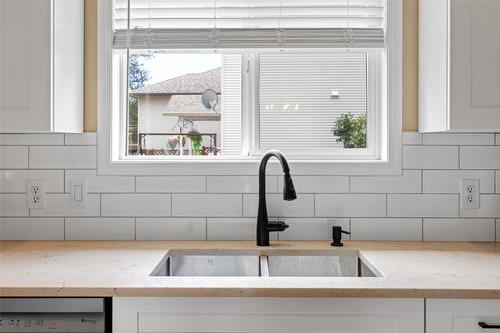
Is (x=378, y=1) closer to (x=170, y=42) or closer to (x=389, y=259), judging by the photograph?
(x=170, y=42)

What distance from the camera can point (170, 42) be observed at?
2090 millimetres

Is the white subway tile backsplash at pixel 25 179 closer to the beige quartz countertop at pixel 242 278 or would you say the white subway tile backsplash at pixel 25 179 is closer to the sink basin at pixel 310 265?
the beige quartz countertop at pixel 242 278

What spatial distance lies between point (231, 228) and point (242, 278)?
24.7 inches

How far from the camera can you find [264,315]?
1.37m

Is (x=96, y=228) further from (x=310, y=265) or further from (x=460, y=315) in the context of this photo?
(x=460, y=315)

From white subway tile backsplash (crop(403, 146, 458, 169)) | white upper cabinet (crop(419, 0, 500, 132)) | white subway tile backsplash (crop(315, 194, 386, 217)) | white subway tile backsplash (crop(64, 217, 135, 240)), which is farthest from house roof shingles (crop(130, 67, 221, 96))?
white upper cabinet (crop(419, 0, 500, 132))

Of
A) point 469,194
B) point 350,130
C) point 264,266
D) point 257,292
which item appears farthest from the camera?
point 350,130

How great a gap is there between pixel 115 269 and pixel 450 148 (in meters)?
1.47

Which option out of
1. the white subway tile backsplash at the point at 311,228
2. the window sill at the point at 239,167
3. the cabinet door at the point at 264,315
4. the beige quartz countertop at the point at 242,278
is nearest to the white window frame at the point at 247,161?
the window sill at the point at 239,167

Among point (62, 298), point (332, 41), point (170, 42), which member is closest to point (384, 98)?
point (332, 41)

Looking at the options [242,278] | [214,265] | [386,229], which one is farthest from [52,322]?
[386,229]

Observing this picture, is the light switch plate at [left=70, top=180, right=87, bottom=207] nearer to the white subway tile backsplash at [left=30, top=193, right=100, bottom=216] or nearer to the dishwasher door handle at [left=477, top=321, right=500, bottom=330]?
the white subway tile backsplash at [left=30, top=193, right=100, bottom=216]

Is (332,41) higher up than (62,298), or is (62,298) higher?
(332,41)

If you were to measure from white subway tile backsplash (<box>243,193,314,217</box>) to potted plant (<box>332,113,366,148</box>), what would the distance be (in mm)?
341
